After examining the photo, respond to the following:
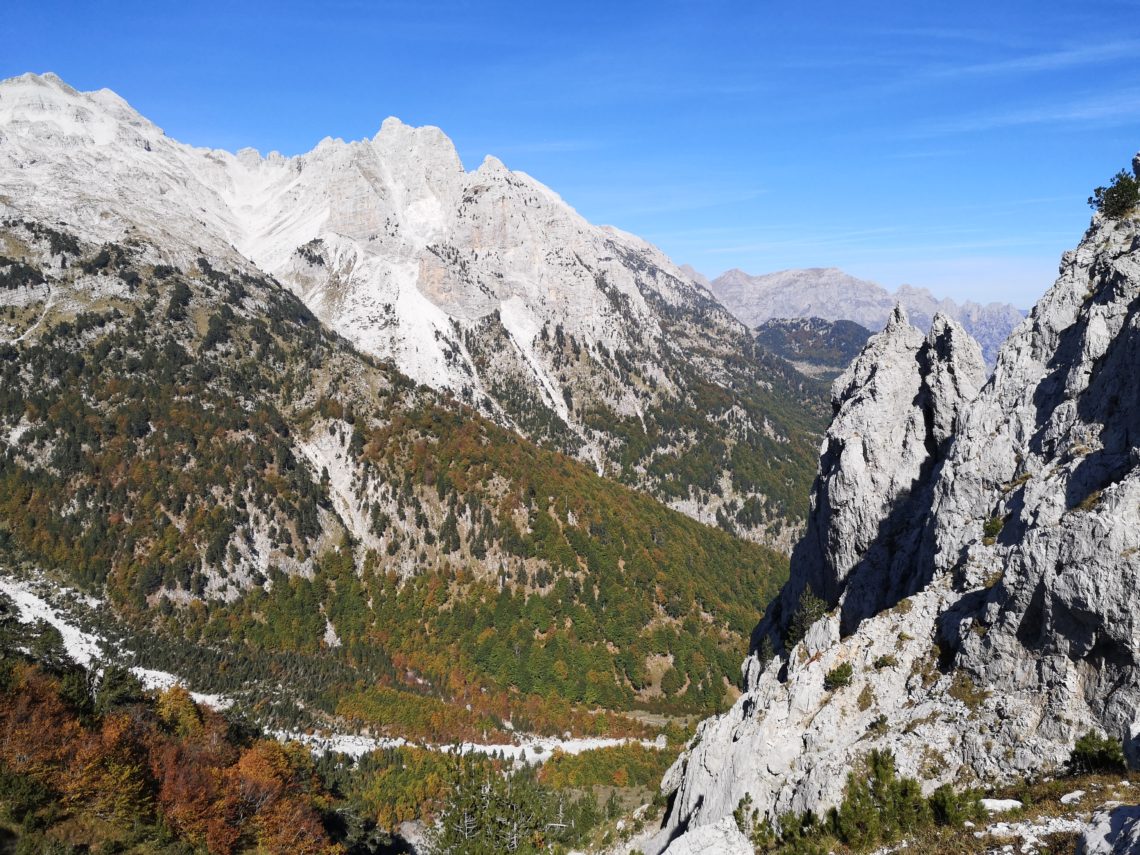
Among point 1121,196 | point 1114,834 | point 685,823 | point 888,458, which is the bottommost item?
point 685,823

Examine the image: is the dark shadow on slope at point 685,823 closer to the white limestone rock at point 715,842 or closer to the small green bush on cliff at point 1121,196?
the white limestone rock at point 715,842

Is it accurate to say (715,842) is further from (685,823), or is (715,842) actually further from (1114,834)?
(1114,834)

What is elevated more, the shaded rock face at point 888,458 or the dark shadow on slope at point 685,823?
the shaded rock face at point 888,458

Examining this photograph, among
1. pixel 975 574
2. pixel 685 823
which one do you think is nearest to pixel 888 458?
pixel 975 574

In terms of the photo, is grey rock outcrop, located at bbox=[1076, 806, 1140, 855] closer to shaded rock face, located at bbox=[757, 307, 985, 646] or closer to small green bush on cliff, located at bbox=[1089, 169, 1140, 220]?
shaded rock face, located at bbox=[757, 307, 985, 646]

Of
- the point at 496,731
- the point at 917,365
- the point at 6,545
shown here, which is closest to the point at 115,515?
the point at 6,545

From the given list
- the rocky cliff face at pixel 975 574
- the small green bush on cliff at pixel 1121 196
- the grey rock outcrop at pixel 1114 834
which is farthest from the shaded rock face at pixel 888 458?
the grey rock outcrop at pixel 1114 834

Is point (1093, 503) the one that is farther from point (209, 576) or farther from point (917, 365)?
point (209, 576)

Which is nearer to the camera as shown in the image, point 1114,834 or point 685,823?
point 1114,834

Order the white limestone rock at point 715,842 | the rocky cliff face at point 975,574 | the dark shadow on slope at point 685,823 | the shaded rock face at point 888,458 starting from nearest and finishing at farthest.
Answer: the rocky cliff face at point 975,574
the white limestone rock at point 715,842
the dark shadow on slope at point 685,823
the shaded rock face at point 888,458
